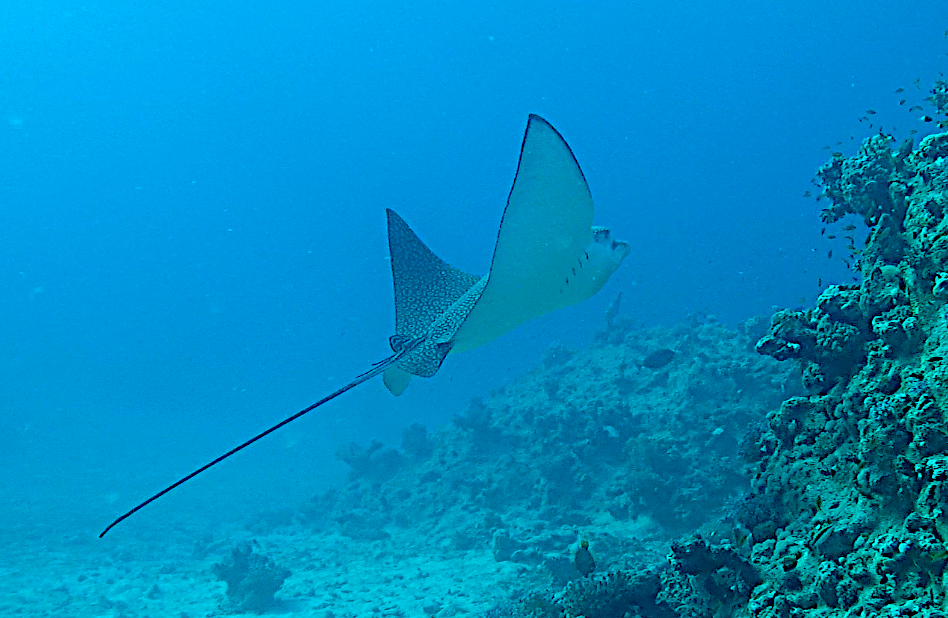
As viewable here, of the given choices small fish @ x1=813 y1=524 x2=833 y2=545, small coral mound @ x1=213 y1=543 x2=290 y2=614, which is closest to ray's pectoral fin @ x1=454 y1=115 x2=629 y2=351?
small fish @ x1=813 y1=524 x2=833 y2=545

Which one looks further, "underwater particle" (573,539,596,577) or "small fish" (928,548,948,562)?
"underwater particle" (573,539,596,577)

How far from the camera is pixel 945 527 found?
213 cm

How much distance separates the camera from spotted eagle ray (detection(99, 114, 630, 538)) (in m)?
3.48

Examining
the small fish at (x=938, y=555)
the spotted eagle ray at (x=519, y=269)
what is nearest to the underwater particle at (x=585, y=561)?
the spotted eagle ray at (x=519, y=269)

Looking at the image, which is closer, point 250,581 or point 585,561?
point 585,561

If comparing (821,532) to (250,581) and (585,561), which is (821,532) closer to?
(585,561)

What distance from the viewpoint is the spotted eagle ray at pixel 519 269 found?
3.48 metres

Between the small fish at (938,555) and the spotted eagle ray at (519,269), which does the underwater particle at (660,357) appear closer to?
the spotted eagle ray at (519,269)

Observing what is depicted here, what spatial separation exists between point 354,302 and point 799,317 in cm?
10857

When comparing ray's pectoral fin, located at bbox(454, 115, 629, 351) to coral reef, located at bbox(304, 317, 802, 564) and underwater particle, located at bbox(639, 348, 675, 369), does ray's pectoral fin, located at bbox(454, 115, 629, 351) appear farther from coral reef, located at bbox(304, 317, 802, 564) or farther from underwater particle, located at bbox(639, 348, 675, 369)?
underwater particle, located at bbox(639, 348, 675, 369)

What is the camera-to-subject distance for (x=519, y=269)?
3.94 m

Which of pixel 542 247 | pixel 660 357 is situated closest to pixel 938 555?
pixel 542 247

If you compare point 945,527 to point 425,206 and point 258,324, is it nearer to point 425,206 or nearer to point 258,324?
point 258,324

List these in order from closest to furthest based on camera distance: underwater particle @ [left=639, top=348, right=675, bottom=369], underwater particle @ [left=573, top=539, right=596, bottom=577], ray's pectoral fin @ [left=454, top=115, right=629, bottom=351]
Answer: ray's pectoral fin @ [left=454, top=115, right=629, bottom=351], underwater particle @ [left=573, top=539, right=596, bottom=577], underwater particle @ [left=639, top=348, right=675, bottom=369]
